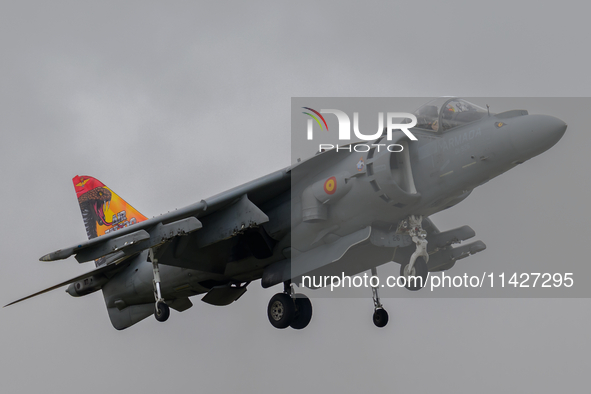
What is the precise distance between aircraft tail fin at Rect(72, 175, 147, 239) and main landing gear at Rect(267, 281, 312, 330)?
6.75 m

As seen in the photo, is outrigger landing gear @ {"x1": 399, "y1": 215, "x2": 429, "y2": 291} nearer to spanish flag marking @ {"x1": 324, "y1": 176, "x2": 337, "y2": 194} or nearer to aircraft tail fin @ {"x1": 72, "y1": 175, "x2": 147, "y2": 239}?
spanish flag marking @ {"x1": 324, "y1": 176, "x2": 337, "y2": 194}

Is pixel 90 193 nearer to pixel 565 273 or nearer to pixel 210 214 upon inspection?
pixel 210 214

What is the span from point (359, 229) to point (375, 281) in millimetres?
2803

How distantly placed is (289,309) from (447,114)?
579 centimetres

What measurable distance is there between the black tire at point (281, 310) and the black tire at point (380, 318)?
2.04 m

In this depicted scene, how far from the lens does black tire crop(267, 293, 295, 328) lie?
15.0m

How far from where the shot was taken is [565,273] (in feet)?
46.1

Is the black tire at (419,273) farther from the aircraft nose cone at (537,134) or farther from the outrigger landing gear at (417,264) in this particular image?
the aircraft nose cone at (537,134)

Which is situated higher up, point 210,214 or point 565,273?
point 210,214

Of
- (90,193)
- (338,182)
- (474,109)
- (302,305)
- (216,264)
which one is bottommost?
(302,305)

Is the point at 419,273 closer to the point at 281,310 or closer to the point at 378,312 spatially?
the point at 378,312

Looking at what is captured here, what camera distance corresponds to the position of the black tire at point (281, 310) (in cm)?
1496

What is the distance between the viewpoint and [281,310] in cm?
1508

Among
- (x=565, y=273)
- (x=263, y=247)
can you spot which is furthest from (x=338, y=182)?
(x=565, y=273)
